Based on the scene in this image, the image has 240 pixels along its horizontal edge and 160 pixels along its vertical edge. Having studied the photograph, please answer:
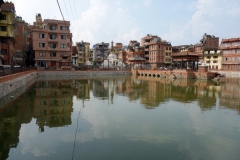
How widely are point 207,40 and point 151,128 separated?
258ft

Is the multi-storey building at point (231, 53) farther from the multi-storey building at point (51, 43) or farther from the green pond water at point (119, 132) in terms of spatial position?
the green pond water at point (119, 132)

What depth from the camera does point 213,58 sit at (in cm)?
6769

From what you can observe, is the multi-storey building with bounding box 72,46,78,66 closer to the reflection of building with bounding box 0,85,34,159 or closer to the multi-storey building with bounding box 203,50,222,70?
the multi-storey building with bounding box 203,50,222,70

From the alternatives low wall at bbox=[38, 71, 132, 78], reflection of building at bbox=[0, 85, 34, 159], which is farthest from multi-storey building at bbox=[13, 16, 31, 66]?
reflection of building at bbox=[0, 85, 34, 159]

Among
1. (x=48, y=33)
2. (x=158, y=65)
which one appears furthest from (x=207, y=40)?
(x=48, y=33)

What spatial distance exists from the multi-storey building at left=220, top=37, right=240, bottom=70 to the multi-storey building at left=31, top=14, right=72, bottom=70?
48991 mm

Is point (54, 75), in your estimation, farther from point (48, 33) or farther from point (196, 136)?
point (196, 136)

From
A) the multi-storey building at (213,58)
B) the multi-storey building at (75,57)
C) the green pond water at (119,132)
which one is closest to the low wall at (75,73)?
the multi-storey building at (75,57)

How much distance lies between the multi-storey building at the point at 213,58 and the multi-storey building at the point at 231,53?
87.2 inches

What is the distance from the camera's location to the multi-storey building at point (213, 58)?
215ft

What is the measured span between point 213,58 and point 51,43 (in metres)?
54.2

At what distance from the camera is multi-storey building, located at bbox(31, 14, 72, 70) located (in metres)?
53.3

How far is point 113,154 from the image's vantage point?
8.55 m

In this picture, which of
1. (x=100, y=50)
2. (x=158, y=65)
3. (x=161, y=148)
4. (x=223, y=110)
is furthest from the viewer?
(x=100, y=50)
